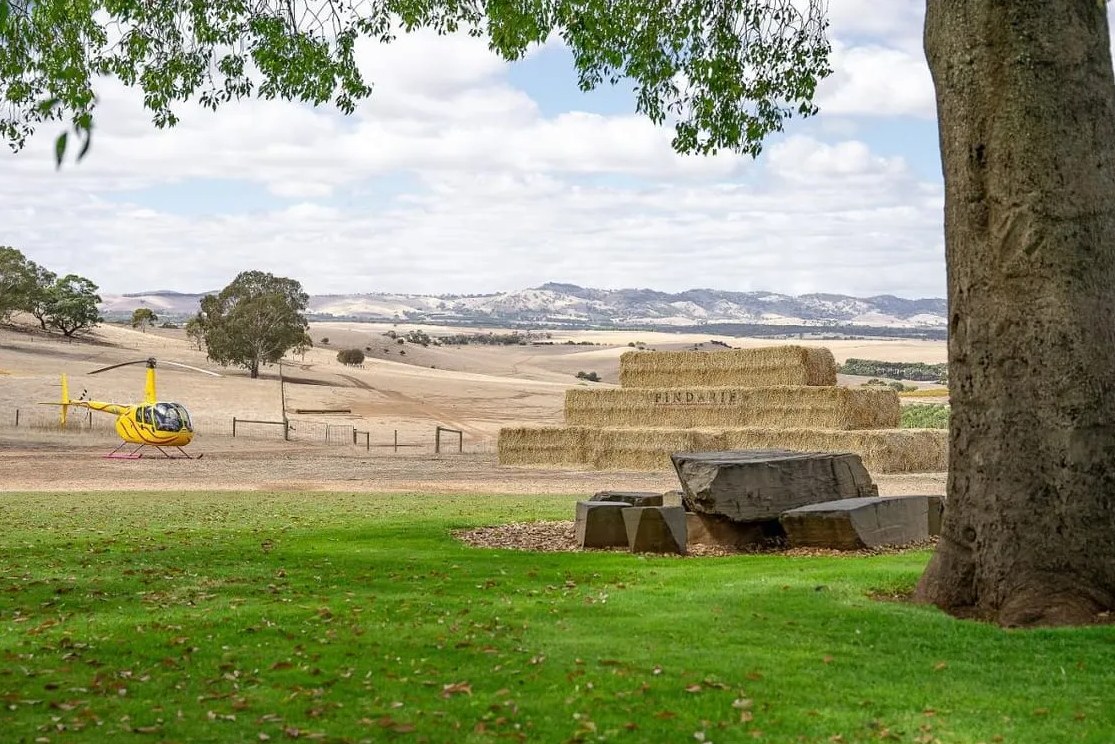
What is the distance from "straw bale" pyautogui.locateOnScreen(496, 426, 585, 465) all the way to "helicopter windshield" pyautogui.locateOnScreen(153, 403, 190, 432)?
10783 millimetres

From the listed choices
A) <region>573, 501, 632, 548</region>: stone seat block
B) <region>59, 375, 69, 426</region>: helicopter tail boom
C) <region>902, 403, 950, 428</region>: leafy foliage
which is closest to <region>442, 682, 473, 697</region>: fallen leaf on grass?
<region>573, 501, 632, 548</region>: stone seat block

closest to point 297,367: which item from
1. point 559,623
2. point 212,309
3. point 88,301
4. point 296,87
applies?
point 212,309

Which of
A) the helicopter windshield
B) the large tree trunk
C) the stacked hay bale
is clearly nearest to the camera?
the large tree trunk

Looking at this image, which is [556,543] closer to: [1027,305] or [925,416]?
[1027,305]

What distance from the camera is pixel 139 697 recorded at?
308 inches

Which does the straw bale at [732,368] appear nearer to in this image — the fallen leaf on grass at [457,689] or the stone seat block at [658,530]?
the stone seat block at [658,530]

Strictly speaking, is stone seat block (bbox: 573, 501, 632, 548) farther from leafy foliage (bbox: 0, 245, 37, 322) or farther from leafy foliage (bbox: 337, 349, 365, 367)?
leafy foliage (bbox: 337, 349, 365, 367)

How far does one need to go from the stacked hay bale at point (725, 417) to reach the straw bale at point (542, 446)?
3 cm

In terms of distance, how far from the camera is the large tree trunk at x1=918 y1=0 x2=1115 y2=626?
9859 mm

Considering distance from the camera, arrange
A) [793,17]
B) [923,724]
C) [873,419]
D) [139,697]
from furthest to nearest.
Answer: [873,419] < [793,17] < [139,697] < [923,724]

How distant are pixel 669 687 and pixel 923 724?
62.0 inches

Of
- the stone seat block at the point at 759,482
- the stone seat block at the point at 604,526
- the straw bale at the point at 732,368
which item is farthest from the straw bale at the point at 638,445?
the stone seat block at the point at 604,526

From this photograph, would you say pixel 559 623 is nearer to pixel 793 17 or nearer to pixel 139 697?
pixel 139 697

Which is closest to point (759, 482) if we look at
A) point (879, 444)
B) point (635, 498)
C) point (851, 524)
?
point (851, 524)
